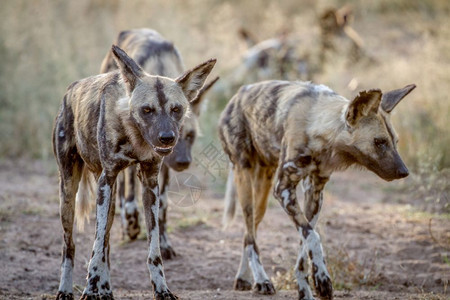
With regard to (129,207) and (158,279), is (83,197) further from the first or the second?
(129,207)

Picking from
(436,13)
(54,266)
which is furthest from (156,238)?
(436,13)

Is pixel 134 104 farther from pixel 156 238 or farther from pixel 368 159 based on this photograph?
pixel 368 159

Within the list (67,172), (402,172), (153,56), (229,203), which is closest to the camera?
(402,172)

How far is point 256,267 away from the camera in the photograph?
416cm

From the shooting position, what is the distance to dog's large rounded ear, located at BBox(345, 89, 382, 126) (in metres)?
3.43

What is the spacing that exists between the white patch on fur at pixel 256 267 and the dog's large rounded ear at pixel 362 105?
112 cm

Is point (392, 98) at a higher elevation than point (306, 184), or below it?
higher

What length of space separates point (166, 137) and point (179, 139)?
5.85 feet

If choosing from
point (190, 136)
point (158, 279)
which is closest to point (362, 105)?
point (158, 279)

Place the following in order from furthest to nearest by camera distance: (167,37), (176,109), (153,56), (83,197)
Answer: (167,37) → (153,56) → (83,197) → (176,109)

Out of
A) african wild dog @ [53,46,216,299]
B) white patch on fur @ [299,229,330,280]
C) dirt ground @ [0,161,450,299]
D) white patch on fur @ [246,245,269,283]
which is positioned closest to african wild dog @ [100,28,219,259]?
dirt ground @ [0,161,450,299]

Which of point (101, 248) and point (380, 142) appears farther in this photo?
point (380, 142)

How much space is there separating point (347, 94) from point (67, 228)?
4.60 meters

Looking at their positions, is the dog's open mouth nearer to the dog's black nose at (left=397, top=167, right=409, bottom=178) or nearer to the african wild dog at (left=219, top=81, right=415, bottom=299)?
the african wild dog at (left=219, top=81, right=415, bottom=299)
